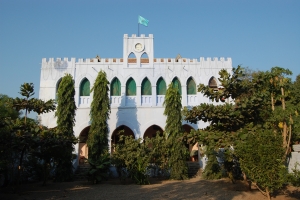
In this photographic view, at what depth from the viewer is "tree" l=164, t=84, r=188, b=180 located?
55.4ft

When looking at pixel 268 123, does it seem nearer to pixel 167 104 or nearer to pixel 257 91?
pixel 257 91

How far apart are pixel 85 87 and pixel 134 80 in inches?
156

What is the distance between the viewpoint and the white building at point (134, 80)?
22250 mm

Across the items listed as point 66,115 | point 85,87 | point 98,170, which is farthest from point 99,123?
point 85,87

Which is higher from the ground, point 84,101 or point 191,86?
point 191,86

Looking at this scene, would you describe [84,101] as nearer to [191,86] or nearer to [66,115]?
[66,115]

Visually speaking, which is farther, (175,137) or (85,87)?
(85,87)

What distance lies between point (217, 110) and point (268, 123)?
185 cm

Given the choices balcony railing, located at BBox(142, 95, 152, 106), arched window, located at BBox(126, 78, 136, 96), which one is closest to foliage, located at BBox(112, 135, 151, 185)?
balcony railing, located at BBox(142, 95, 152, 106)

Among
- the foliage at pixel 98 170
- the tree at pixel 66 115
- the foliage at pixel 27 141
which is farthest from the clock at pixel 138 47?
the foliage at pixel 27 141

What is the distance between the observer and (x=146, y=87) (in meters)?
23.1

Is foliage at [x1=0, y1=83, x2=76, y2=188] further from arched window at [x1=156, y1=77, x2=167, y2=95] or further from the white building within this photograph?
arched window at [x1=156, y1=77, x2=167, y2=95]

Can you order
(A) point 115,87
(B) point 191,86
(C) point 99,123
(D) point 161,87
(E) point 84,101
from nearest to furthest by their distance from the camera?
(C) point 99,123
(E) point 84,101
(A) point 115,87
(D) point 161,87
(B) point 191,86

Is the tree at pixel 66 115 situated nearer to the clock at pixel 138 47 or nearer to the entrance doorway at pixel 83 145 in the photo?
the entrance doorway at pixel 83 145
